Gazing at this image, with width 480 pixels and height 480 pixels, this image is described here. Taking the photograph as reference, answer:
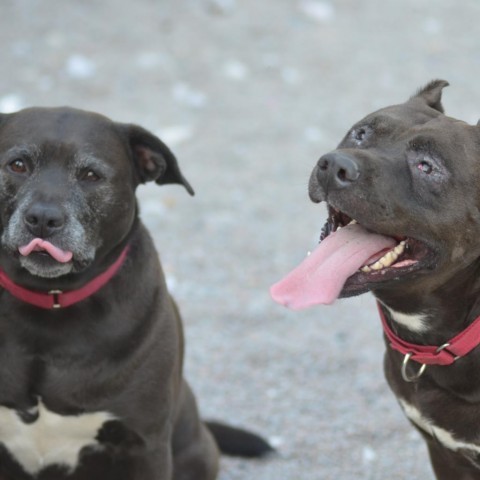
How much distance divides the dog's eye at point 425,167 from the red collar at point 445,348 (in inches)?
22.8

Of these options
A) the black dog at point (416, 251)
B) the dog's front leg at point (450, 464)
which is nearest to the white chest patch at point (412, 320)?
the black dog at point (416, 251)

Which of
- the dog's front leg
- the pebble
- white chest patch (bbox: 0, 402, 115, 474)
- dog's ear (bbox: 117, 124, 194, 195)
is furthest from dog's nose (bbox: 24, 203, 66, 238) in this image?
the pebble

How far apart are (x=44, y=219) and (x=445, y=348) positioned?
1.49 m

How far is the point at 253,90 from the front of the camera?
9.48m

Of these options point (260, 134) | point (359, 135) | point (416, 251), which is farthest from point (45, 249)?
point (260, 134)

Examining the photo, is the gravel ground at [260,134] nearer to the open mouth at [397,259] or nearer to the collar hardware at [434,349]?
the collar hardware at [434,349]

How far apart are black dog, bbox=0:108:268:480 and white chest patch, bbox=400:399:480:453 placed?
3.00 feet

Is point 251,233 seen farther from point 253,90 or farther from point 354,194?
point 354,194

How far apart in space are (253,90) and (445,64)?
1841mm

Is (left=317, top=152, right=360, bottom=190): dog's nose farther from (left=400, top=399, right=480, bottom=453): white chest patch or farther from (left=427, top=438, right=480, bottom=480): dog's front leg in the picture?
(left=427, top=438, right=480, bottom=480): dog's front leg

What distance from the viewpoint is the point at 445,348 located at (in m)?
4.11

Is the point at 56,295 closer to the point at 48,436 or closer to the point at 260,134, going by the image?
the point at 48,436

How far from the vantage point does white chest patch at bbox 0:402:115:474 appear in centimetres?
425

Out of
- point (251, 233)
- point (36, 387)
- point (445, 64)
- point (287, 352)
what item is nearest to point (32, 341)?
point (36, 387)
